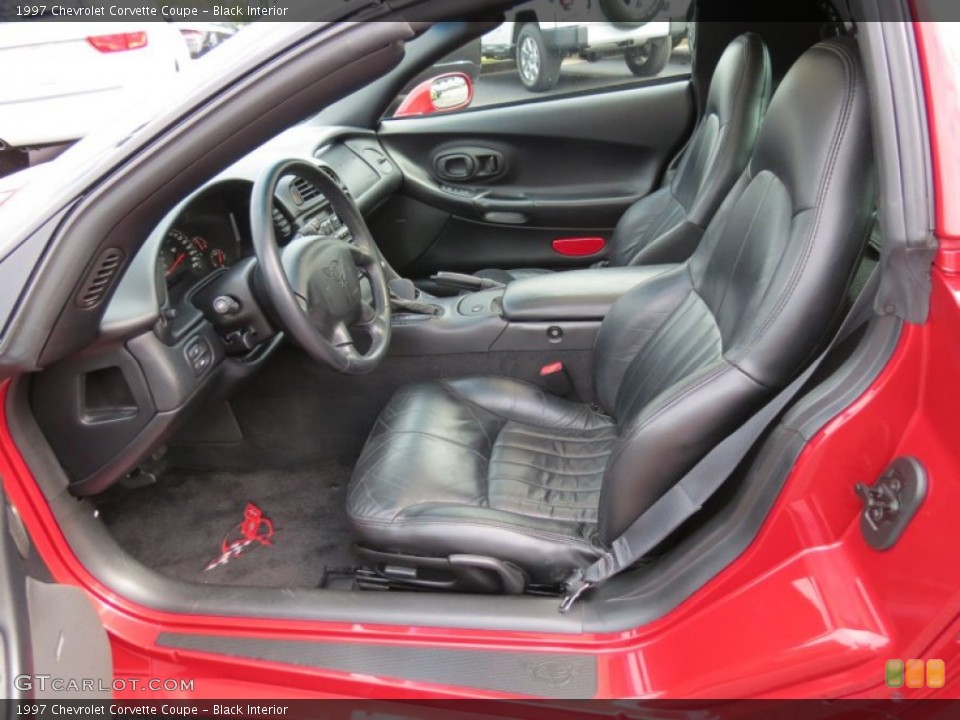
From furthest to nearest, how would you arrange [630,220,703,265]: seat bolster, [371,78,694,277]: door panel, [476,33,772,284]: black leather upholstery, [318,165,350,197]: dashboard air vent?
[371,78,694,277]: door panel, [630,220,703,265]: seat bolster, [476,33,772,284]: black leather upholstery, [318,165,350,197]: dashboard air vent

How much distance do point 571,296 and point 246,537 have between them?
103 cm

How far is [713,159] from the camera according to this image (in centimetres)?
224

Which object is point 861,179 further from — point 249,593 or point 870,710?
point 249,593

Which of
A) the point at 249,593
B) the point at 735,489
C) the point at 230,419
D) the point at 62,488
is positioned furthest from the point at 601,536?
the point at 230,419

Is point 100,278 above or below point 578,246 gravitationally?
above

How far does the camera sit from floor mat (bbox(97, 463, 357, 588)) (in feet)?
6.14

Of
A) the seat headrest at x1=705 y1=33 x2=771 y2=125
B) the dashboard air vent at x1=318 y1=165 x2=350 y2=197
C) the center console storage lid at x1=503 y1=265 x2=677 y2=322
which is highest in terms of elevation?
the seat headrest at x1=705 y1=33 x2=771 y2=125

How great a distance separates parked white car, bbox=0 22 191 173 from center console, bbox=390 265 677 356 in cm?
354

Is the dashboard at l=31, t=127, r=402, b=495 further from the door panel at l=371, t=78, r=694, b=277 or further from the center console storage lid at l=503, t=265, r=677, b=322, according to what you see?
the door panel at l=371, t=78, r=694, b=277

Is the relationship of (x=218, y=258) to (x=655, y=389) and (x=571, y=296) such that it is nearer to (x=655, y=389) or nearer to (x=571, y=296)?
(x=571, y=296)

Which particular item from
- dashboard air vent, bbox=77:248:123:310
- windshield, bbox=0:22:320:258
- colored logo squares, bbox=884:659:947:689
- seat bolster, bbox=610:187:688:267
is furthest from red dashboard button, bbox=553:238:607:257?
colored logo squares, bbox=884:659:947:689

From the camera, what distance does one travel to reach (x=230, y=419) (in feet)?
6.97

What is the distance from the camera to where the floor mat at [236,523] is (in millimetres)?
1871

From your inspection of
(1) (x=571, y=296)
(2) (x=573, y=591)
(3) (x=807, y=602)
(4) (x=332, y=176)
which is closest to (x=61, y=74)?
(4) (x=332, y=176)
